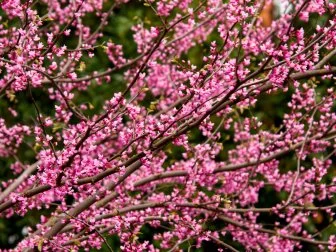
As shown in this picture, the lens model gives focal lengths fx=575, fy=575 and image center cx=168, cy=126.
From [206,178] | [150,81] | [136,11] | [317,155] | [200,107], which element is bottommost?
[200,107]

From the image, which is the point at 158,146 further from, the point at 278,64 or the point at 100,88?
the point at 100,88

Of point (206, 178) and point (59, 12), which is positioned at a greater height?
point (59, 12)

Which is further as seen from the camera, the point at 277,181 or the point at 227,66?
the point at 277,181

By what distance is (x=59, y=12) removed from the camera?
7914 millimetres

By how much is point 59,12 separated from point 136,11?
259cm

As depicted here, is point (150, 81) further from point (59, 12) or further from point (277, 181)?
point (277, 181)

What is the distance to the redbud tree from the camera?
430cm

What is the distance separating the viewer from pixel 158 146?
4336 millimetres

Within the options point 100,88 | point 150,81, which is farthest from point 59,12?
point 100,88

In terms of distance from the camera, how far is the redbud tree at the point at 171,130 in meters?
4.30

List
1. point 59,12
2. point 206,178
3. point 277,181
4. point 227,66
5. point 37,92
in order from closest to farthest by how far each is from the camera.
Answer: point 227,66 → point 206,178 → point 277,181 → point 59,12 → point 37,92

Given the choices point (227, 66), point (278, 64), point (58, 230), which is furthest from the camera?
point (58, 230)

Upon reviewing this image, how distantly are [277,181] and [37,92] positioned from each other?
4.92 meters

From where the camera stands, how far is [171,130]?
4445 mm
